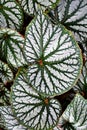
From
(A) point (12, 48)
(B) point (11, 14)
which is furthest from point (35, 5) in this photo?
(A) point (12, 48)

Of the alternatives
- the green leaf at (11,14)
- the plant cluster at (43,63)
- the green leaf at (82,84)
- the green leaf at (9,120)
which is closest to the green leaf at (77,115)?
the plant cluster at (43,63)

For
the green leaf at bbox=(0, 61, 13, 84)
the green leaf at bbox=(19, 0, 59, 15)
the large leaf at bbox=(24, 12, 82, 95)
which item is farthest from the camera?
the green leaf at bbox=(0, 61, 13, 84)

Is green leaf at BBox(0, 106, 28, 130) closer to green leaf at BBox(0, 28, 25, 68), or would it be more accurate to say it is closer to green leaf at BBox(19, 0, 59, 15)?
green leaf at BBox(0, 28, 25, 68)

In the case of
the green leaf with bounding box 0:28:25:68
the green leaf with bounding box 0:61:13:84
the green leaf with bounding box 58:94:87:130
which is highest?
the green leaf with bounding box 0:28:25:68

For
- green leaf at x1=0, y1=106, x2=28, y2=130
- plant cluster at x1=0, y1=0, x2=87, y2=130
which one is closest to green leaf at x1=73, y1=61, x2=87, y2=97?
plant cluster at x1=0, y1=0, x2=87, y2=130

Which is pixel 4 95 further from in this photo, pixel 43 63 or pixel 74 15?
pixel 74 15

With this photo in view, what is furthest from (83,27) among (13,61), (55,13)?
(13,61)

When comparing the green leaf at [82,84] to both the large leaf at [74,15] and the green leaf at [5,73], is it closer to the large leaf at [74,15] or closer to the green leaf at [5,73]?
the large leaf at [74,15]
